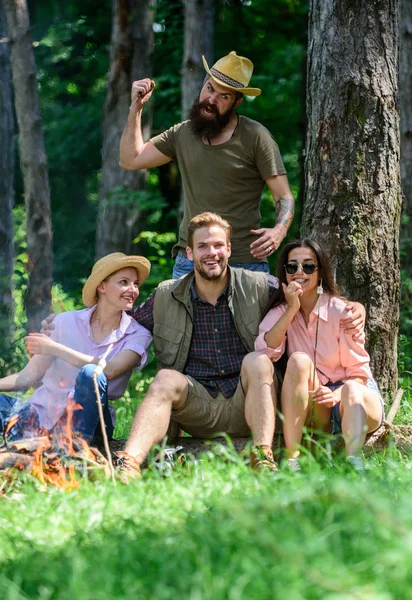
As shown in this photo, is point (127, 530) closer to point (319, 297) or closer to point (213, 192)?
point (319, 297)

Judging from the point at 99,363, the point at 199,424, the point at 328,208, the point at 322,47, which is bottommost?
the point at 199,424

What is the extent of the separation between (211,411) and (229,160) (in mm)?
1774

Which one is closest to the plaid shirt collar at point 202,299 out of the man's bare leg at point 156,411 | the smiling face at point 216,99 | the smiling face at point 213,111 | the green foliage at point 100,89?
the man's bare leg at point 156,411

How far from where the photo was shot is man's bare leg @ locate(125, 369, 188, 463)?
17.7 feet

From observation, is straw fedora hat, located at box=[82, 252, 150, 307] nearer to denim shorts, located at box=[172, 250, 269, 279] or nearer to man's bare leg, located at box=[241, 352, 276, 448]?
denim shorts, located at box=[172, 250, 269, 279]

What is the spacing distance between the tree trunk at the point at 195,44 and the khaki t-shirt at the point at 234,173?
6615 millimetres

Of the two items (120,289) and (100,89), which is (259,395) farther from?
(100,89)

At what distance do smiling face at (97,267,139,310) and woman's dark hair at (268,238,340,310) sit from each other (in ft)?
2.97

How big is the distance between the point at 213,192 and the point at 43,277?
793 cm

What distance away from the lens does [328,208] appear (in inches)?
260

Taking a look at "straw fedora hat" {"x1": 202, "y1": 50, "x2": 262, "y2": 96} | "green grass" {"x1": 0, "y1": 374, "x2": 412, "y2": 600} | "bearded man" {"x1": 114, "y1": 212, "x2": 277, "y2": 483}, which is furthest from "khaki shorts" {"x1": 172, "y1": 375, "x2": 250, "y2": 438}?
"straw fedora hat" {"x1": 202, "y1": 50, "x2": 262, "y2": 96}

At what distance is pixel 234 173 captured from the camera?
6.52 m

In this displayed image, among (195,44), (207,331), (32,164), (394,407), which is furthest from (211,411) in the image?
(32,164)

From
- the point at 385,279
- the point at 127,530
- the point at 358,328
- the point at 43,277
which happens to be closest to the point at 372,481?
the point at 127,530
